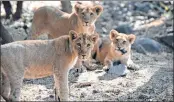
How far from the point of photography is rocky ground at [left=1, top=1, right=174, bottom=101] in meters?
6.81

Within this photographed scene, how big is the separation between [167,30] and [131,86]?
4730 mm

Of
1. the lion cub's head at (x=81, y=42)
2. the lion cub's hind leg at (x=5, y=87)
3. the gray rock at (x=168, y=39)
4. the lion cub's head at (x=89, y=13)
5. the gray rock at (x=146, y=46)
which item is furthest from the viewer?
the gray rock at (x=168, y=39)

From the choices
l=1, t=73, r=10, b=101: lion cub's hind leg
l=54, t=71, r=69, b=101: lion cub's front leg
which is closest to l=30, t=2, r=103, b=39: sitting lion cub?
l=54, t=71, r=69, b=101: lion cub's front leg

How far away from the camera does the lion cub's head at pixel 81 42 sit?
5887 millimetres

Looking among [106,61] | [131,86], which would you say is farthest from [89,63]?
[131,86]

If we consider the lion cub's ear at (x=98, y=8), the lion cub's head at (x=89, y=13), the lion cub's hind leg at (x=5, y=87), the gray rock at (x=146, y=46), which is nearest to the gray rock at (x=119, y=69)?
the lion cub's head at (x=89, y=13)

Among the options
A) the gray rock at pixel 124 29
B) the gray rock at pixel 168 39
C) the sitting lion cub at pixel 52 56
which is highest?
the sitting lion cub at pixel 52 56

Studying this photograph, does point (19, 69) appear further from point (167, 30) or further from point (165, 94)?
point (167, 30)

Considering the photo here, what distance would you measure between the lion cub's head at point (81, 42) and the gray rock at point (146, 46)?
4.02 meters

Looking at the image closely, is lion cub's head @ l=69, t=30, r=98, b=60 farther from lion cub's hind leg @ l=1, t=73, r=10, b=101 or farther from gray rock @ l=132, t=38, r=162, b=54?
gray rock @ l=132, t=38, r=162, b=54

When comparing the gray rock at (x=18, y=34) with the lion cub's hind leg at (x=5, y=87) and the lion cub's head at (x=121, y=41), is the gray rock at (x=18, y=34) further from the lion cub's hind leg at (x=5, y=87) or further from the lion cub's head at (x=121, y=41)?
the lion cub's hind leg at (x=5, y=87)

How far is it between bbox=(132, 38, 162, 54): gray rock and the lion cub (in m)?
1.20

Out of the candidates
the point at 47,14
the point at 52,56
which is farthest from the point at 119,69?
the point at 52,56

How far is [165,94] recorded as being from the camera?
7.10m
